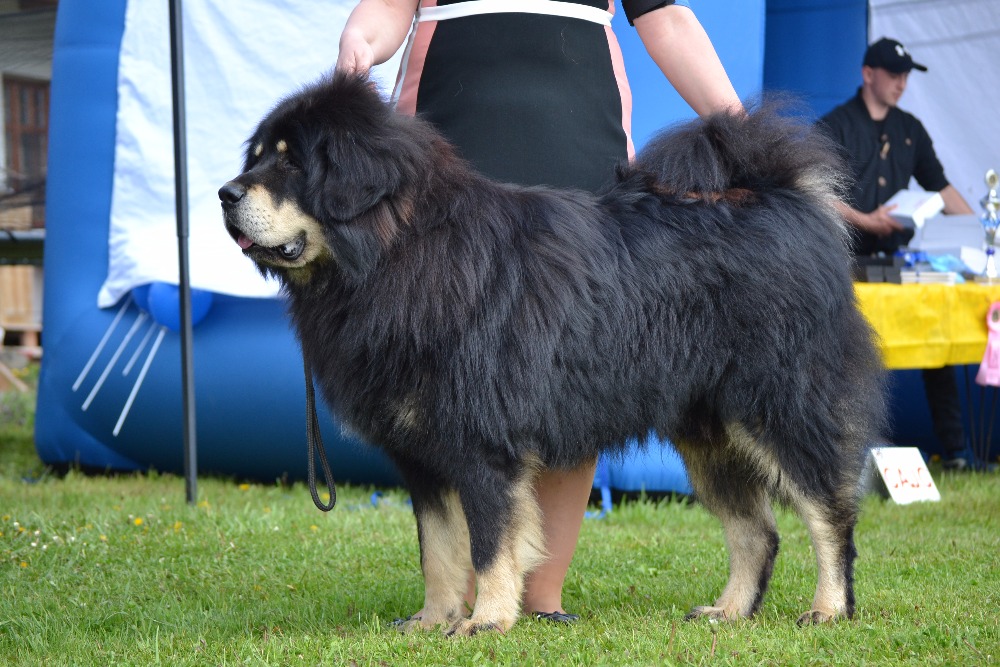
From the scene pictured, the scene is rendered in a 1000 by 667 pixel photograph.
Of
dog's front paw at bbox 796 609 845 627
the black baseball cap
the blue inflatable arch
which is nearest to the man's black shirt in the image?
the black baseball cap

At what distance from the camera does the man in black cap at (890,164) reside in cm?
665

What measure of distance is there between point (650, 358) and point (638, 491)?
2.67 meters

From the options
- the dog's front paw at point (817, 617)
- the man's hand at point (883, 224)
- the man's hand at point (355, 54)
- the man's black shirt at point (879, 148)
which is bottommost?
the dog's front paw at point (817, 617)

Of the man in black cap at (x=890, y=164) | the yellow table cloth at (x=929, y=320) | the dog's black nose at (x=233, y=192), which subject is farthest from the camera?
the man in black cap at (x=890, y=164)

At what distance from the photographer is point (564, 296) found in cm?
284

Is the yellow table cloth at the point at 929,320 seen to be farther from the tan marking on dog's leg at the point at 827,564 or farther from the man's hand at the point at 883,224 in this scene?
the tan marking on dog's leg at the point at 827,564

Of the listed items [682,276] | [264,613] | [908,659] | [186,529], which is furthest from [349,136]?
[186,529]

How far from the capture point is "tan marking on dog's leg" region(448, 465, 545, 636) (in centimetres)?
284

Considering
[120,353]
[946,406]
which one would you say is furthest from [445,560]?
[946,406]

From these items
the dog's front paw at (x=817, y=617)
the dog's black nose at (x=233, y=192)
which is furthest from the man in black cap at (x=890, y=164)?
the dog's black nose at (x=233, y=192)

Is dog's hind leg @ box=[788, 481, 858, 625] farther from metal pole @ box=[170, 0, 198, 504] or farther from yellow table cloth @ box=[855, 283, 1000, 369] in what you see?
metal pole @ box=[170, 0, 198, 504]

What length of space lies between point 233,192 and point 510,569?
1153 mm

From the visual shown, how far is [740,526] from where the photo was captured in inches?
132

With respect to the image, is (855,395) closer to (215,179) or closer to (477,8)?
(477,8)
